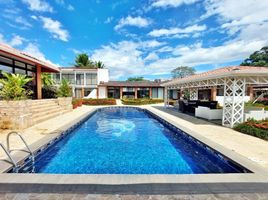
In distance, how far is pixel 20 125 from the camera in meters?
8.31

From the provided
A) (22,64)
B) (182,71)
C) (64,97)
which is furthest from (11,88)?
(182,71)

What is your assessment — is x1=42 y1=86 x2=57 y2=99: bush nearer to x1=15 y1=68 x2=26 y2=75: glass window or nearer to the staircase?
the staircase

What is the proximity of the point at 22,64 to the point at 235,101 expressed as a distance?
51.7 ft

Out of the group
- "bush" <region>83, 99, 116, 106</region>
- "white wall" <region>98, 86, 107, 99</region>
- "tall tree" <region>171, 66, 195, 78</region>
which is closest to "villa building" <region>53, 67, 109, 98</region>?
"white wall" <region>98, 86, 107, 99</region>

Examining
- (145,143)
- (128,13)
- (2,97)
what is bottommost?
(145,143)

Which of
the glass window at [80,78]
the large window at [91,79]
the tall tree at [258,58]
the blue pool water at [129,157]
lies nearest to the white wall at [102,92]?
the large window at [91,79]

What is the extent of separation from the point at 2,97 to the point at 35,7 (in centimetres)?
966

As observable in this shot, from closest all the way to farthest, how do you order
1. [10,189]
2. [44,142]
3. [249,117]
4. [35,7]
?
[10,189]
[44,142]
[249,117]
[35,7]

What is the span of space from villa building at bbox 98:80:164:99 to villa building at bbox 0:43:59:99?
1828 centimetres

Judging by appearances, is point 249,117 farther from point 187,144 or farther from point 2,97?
point 2,97

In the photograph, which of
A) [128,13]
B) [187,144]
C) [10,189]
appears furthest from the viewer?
[128,13]

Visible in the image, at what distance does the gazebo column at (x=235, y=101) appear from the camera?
9281mm

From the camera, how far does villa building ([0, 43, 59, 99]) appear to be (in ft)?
32.3

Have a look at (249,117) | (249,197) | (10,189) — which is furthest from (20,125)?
(249,117)
